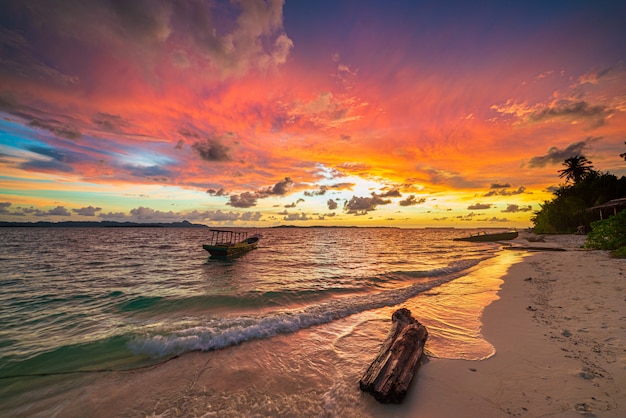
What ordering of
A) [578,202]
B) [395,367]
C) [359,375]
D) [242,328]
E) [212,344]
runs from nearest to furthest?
[395,367] → [359,375] → [212,344] → [242,328] → [578,202]

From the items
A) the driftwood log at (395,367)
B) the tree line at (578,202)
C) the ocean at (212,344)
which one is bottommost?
the ocean at (212,344)

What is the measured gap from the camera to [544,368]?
5.96 metres

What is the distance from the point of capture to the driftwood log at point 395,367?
17.7ft

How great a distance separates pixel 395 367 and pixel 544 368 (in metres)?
3.63

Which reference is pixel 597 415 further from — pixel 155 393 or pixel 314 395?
pixel 155 393

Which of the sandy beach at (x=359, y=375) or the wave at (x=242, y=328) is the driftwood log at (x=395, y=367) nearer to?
the sandy beach at (x=359, y=375)

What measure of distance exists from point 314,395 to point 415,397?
232 cm

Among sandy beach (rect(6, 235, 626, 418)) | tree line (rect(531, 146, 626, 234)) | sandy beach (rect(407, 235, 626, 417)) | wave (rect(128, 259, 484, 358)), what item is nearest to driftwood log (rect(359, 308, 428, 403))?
sandy beach (rect(6, 235, 626, 418))

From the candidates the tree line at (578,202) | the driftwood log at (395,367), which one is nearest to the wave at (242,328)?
the driftwood log at (395,367)

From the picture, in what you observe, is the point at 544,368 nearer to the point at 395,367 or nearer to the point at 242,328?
the point at 395,367

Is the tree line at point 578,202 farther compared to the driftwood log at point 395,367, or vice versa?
the tree line at point 578,202

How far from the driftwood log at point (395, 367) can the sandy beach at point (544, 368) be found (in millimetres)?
382

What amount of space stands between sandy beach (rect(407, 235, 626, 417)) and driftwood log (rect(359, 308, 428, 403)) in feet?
1.25

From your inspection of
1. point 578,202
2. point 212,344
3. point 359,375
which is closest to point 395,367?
point 359,375
